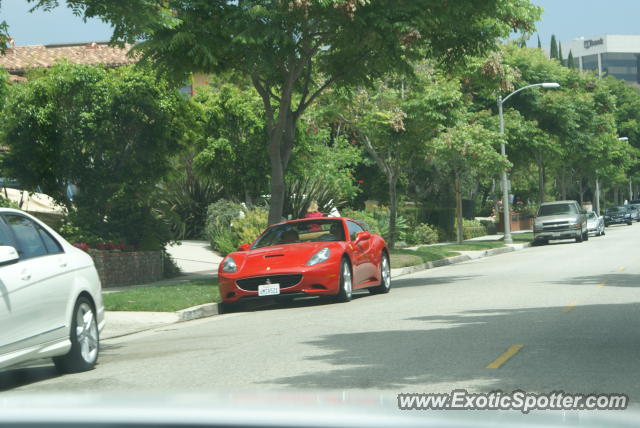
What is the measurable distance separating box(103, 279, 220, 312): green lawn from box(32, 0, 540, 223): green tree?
3658 mm

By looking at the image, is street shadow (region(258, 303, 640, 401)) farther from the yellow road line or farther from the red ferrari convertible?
the red ferrari convertible

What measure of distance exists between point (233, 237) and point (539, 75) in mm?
22884

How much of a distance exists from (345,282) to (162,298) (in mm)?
3096

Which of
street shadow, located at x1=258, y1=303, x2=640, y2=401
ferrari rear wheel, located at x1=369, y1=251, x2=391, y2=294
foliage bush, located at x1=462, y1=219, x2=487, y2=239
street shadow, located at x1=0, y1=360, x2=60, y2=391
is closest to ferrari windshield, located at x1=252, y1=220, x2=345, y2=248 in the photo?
ferrari rear wheel, located at x1=369, y1=251, x2=391, y2=294

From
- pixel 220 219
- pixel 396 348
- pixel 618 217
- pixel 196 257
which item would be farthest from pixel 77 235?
pixel 618 217

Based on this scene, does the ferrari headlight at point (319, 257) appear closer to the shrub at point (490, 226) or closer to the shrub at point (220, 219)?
the shrub at point (220, 219)

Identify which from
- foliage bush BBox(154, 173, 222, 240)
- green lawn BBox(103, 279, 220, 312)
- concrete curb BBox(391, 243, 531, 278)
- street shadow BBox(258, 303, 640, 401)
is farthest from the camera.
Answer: foliage bush BBox(154, 173, 222, 240)

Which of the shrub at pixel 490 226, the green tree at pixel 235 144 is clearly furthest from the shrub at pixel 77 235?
the shrub at pixel 490 226

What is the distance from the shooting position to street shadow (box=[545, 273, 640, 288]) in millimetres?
17400

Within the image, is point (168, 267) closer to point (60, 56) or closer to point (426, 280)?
point (426, 280)

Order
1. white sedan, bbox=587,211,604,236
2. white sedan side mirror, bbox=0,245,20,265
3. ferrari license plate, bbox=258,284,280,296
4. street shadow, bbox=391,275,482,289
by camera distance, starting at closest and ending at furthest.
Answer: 1. white sedan side mirror, bbox=0,245,20,265
2. ferrari license plate, bbox=258,284,280,296
3. street shadow, bbox=391,275,482,289
4. white sedan, bbox=587,211,604,236

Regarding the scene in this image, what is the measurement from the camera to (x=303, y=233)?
639 inches

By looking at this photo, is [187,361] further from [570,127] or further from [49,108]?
[570,127]

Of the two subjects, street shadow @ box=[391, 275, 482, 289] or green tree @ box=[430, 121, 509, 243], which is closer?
street shadow @ box=[391, 275, 482, 289]
